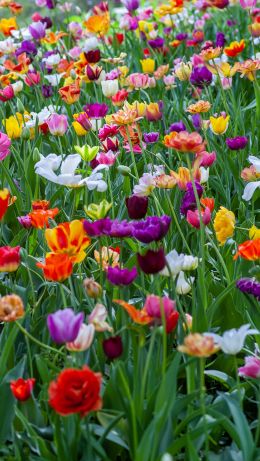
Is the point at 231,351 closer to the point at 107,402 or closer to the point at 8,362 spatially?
the point at 107,402

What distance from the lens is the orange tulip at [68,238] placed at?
1.54 m

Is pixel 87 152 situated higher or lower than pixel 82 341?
lower

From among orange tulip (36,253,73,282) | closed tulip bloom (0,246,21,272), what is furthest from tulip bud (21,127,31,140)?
orange tulip (36,253,73,282)

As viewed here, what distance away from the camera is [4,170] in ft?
7.73

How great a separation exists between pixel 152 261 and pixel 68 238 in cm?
27

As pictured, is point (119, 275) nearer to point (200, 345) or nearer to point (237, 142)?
point (200, 345)

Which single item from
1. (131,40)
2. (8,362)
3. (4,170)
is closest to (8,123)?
(4,170)

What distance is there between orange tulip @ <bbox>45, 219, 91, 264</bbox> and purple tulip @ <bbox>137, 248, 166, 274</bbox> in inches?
9.4

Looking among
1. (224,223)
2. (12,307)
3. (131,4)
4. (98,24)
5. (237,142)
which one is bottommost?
(131,4)

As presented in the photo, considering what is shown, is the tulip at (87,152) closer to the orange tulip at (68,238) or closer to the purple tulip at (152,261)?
the orange tulip at (68,238)

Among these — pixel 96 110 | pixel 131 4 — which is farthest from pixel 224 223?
pixel 131 4

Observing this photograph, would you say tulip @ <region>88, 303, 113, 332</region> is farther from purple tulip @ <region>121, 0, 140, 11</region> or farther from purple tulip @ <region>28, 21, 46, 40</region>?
purple tulip @ <region>121, 0, 140, 11</region>

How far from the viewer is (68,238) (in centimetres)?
155

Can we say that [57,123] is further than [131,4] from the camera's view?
No
